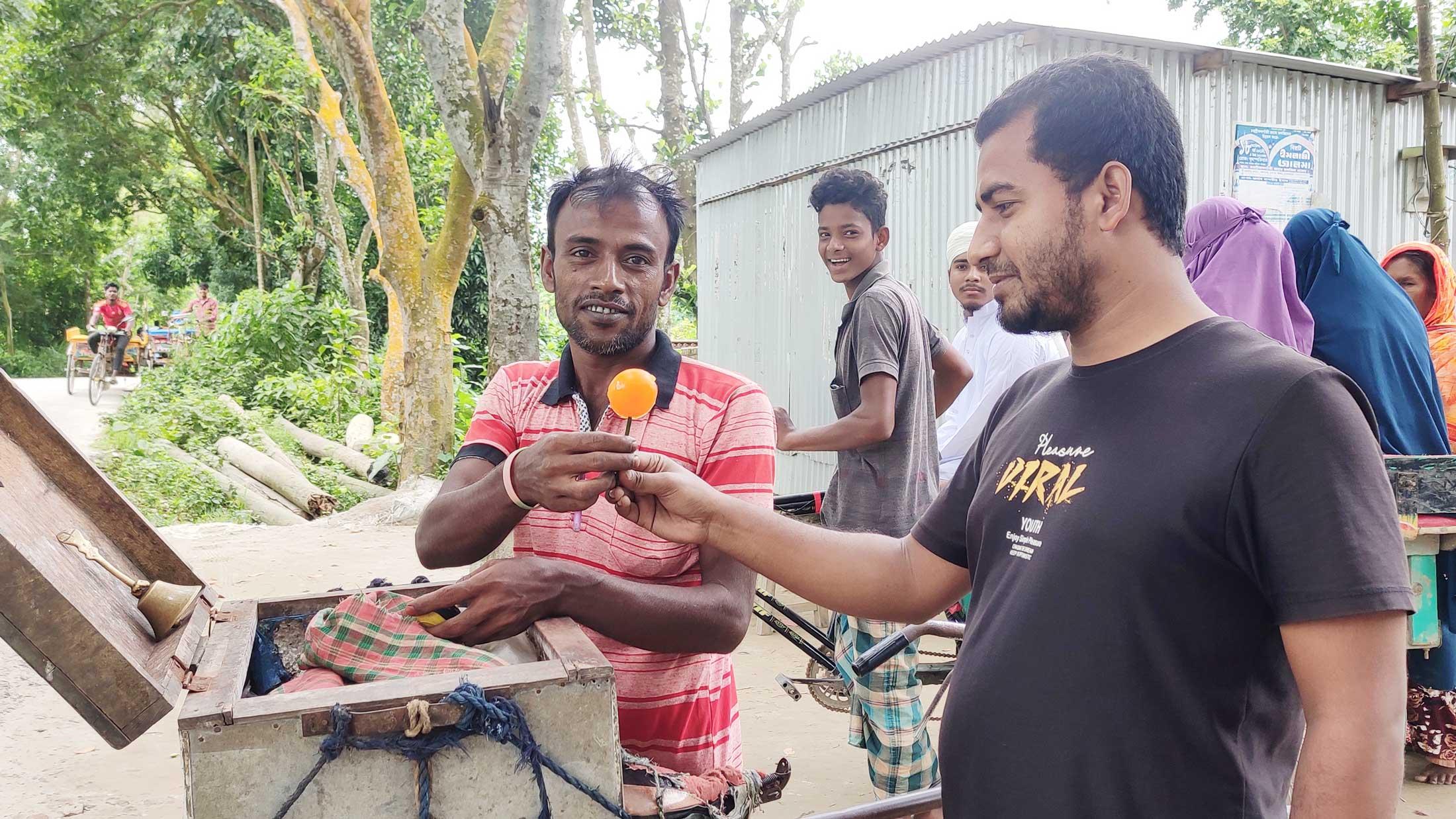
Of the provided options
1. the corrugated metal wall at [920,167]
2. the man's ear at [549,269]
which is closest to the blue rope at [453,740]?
the man's ear at [549,269]

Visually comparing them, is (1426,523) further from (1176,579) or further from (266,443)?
(266,443)

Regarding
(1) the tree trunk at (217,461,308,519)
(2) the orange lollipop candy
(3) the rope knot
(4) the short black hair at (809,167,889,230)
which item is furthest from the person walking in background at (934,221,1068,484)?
(1) the tree trunk at (217,461,308,519)

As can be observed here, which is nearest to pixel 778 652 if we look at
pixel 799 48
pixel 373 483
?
pixel 373 483

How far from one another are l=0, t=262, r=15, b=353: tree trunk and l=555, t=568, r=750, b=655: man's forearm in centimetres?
4112

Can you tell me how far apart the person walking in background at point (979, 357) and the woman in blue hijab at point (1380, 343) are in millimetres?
1077

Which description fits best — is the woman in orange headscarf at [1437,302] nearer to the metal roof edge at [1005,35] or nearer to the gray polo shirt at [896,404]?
Result: the metal roof edge at [1005,35]

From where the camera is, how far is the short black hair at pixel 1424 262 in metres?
4.83

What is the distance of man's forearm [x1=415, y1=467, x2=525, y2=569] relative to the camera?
1862 millimetres

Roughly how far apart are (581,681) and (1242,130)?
275 inches

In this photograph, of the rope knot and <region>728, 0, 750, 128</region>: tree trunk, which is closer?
the rope knot

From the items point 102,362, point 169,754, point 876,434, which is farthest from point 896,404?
point 102,362

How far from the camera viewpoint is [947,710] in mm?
1529

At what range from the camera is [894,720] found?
3.65 metres

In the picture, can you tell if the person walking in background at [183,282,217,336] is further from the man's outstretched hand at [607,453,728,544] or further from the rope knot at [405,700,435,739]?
the rope knot at [405,700,435,739]
